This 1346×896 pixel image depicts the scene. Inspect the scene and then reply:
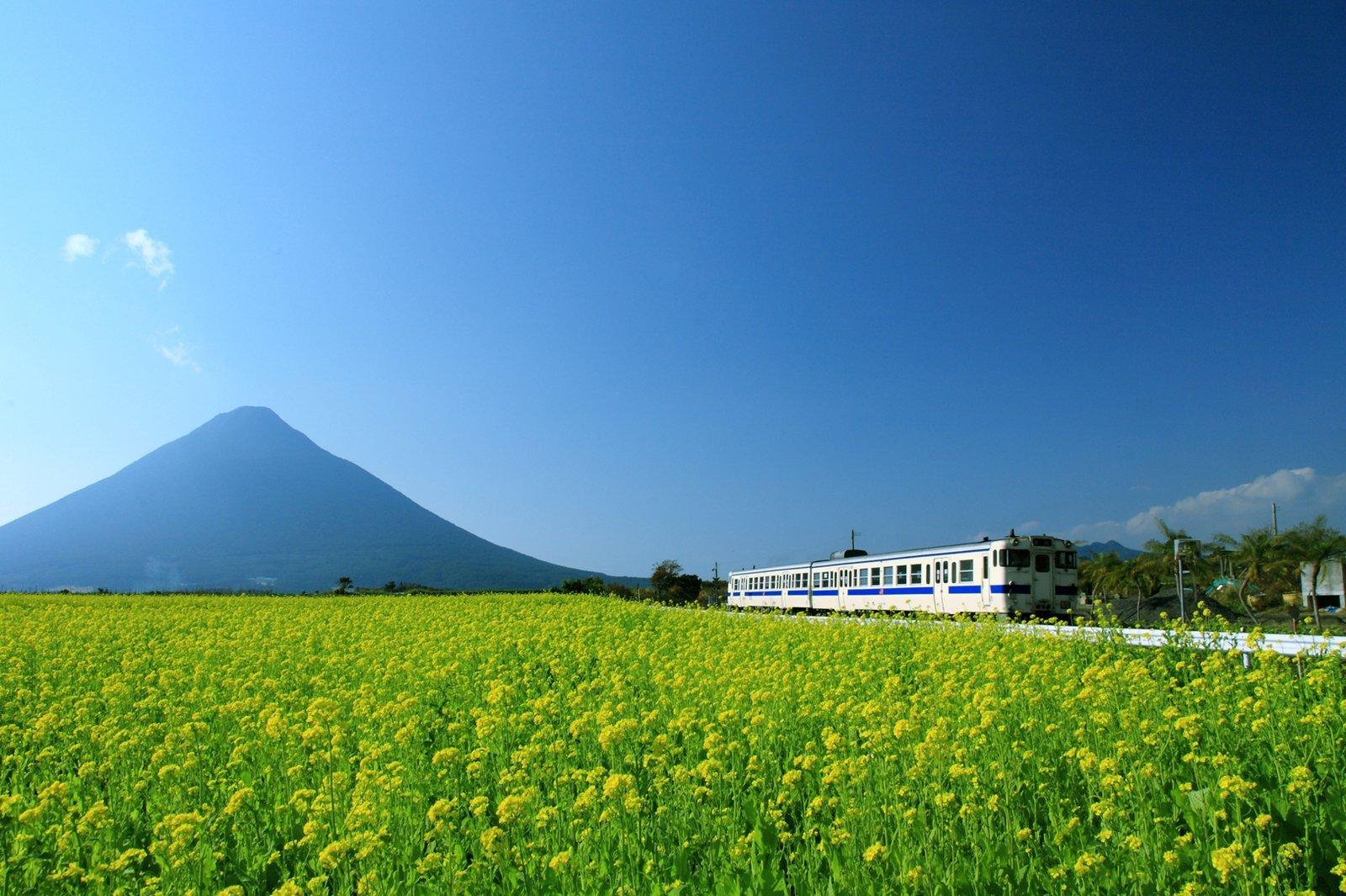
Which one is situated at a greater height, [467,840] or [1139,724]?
[1139,724]

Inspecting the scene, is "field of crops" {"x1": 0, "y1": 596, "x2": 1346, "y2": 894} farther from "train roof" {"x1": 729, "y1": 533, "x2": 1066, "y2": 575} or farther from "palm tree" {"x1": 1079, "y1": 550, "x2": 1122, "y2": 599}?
"palm tree" {"x1": 1079, "y1": 550, "x2": 1122, "y2": 599}

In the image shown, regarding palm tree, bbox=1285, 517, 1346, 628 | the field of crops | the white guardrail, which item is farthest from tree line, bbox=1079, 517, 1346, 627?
the field of crops

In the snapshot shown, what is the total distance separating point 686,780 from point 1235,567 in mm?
38992

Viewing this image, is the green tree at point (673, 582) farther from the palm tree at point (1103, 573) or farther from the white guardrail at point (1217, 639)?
the white guardrail at point (1217, 639)

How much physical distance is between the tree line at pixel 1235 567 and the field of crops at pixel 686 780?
517 inches

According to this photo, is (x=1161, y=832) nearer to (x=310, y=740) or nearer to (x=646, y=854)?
(x=646, y=854)

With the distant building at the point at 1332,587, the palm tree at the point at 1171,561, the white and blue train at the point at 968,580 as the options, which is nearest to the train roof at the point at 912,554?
the white and blue train at the point at 968,580

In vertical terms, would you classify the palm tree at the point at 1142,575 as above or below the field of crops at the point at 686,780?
above

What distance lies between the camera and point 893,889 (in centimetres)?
377

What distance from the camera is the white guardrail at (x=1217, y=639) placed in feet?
28.1

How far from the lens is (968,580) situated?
24.1 metres

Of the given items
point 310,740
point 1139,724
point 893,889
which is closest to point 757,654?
point 1139,724

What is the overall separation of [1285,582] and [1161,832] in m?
35.8

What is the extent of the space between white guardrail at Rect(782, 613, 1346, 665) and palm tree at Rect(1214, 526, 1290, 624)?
23886mm
